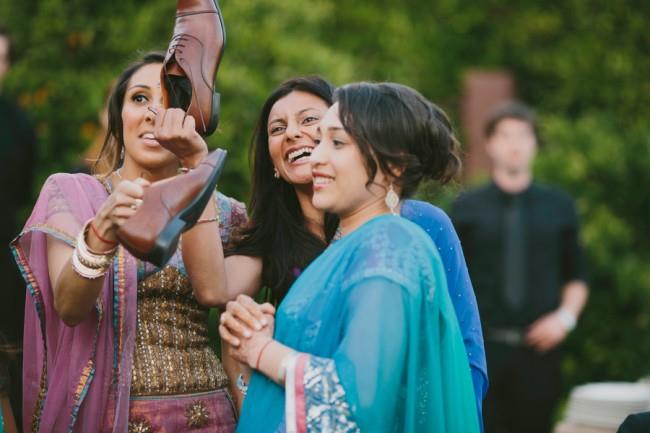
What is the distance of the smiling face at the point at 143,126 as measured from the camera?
3.16m

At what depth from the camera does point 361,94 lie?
277cm

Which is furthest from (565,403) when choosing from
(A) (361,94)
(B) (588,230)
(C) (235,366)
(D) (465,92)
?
(A) (361,94)

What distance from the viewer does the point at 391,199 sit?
2.76 m

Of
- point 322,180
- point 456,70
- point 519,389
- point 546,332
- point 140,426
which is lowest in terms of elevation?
point 519,389

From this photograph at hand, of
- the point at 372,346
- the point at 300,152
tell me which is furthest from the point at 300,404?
the point at 300,152

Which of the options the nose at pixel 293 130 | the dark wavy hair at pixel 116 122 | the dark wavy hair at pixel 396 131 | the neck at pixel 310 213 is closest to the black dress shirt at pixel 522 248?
the neck at pixel 310 213

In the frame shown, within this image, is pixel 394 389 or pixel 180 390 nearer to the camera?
pixel 394 389

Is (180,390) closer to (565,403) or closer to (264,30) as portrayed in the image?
(264,30)

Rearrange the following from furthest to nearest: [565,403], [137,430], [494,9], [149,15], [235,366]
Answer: [494,9] → [565,403] → [149,15] → [235,366] → [137,430]

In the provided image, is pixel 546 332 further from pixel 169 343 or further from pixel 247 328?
pixel 247 328

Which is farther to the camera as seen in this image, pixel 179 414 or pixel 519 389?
pixel 519 389

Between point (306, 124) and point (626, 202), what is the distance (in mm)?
4878

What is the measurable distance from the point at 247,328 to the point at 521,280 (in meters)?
3.53

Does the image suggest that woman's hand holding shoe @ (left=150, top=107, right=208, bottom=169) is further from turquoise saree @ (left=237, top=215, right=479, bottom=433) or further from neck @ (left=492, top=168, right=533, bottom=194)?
neck @ (left=492, top=168, right=533, bottom=194)
